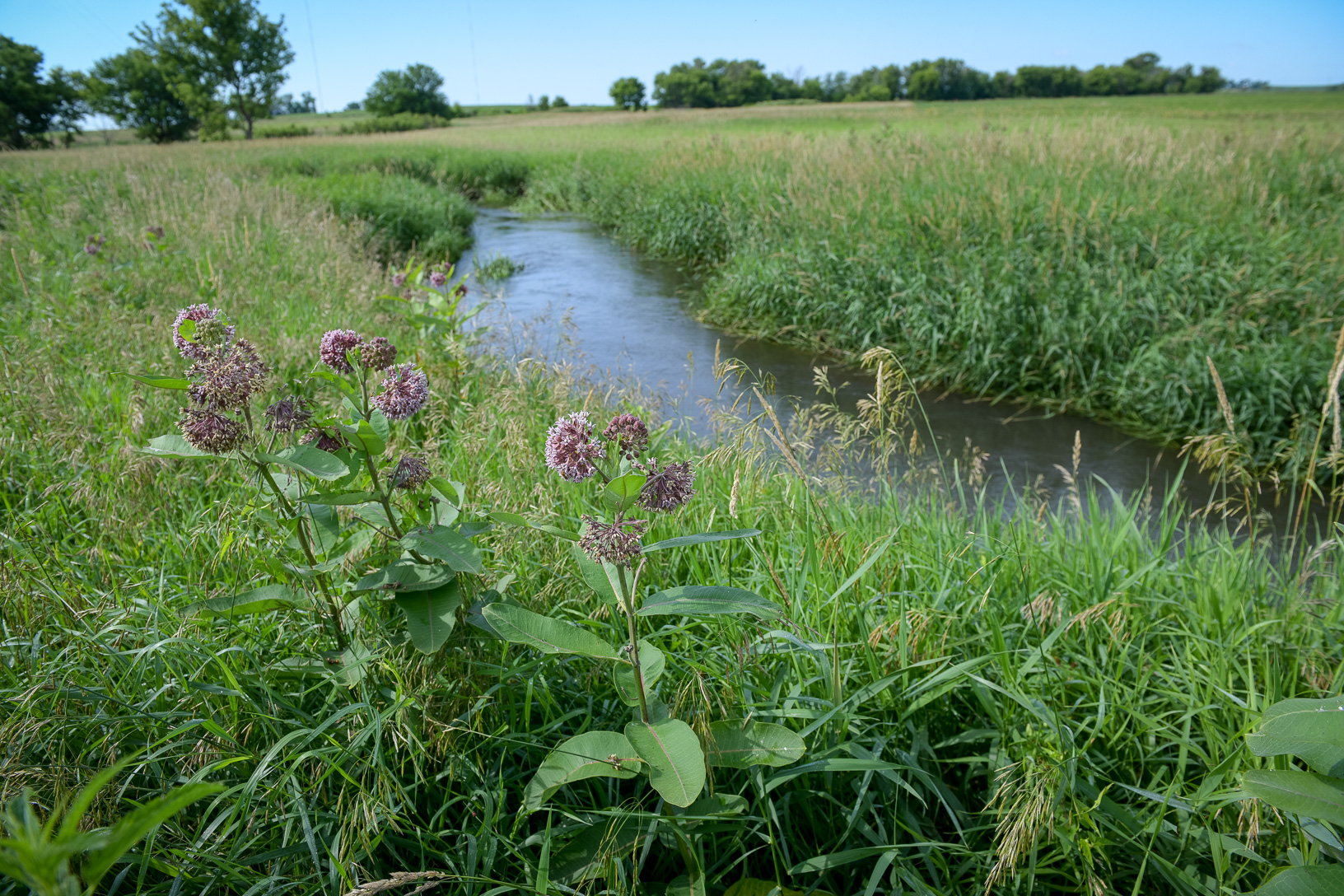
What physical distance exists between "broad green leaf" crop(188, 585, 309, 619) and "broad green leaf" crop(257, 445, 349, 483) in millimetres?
337

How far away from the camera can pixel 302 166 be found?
17.4 m

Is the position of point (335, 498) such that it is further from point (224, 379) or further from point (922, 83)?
point (922, 83)

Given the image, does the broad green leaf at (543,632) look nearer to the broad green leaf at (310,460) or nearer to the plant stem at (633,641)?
the plant stem at (633,641)

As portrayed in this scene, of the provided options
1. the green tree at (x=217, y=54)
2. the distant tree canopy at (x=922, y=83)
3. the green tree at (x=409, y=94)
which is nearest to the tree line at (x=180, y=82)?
the green tree at (x=217, y=54)

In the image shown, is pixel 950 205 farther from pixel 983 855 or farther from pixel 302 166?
pixel 302 166

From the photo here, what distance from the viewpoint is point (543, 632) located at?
1292 mm

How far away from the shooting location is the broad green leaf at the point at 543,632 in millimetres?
1273

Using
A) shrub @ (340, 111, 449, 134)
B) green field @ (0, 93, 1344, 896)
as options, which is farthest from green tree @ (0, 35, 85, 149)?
green field @ (0, 93, 1344, 896)

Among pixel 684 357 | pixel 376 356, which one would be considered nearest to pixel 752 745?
pixel 376 356

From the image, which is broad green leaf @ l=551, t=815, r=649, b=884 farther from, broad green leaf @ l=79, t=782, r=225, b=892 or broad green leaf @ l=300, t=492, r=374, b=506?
broad green leaf @ l=79, t=782, r=225, b=892

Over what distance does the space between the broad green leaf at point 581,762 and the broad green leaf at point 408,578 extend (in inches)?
17.6

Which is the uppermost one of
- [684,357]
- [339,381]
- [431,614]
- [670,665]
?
[339,381]

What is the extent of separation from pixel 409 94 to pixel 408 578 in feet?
236

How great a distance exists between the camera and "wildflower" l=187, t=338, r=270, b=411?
1.40 meters
